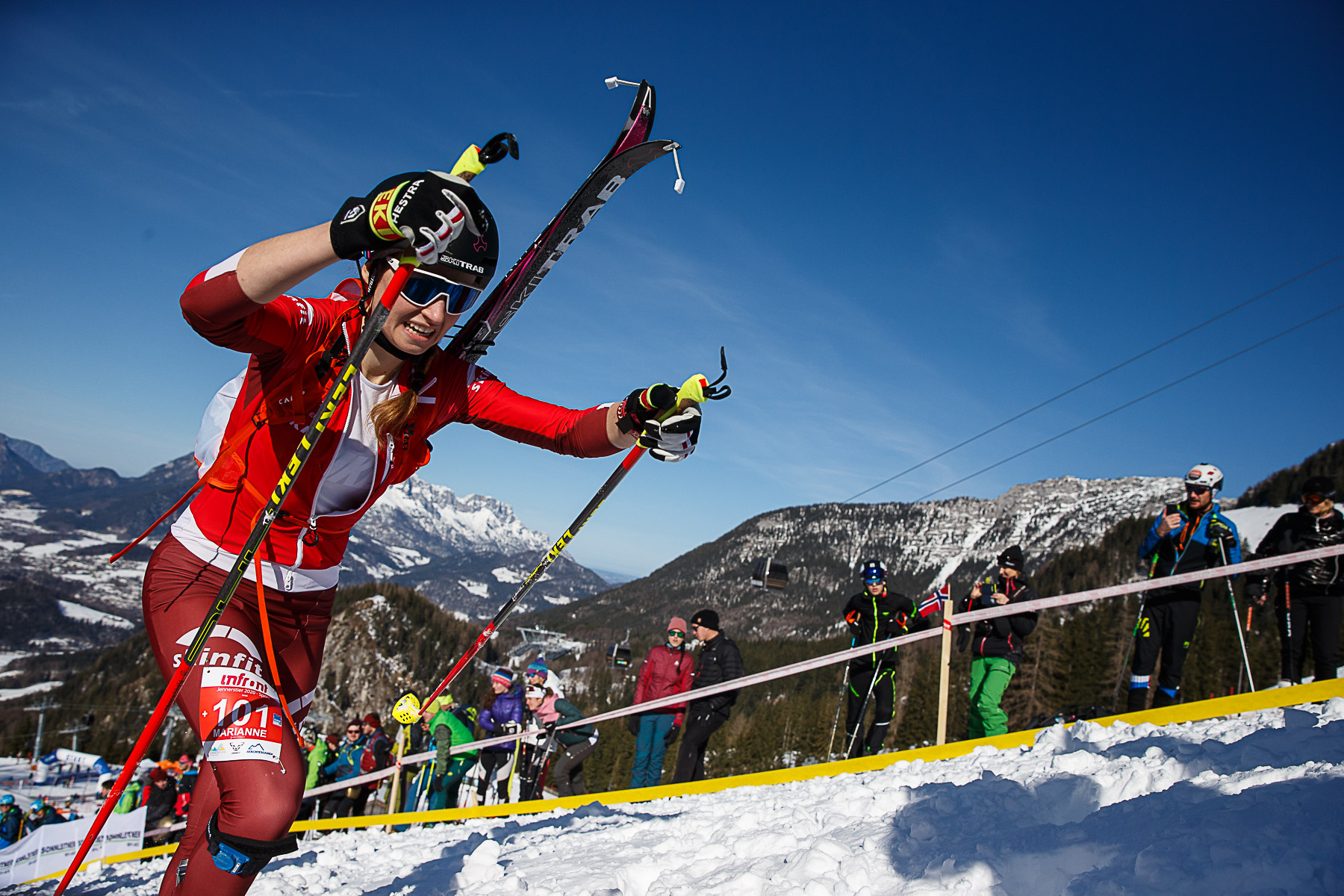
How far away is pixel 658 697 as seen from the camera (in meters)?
8.91

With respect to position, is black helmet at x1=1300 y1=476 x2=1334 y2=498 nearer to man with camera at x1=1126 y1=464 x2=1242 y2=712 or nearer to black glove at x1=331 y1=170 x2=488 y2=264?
man with camera at x1=1126 y1=464 x2=1242 y2=712

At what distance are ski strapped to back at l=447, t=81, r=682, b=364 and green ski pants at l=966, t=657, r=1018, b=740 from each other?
585 cm

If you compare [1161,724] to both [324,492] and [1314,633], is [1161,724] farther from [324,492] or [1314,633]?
[324,492]

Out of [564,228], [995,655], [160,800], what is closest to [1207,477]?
[995,655]

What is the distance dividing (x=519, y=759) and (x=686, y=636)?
254 centimetres

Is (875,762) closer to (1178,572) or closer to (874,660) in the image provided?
(874,660)

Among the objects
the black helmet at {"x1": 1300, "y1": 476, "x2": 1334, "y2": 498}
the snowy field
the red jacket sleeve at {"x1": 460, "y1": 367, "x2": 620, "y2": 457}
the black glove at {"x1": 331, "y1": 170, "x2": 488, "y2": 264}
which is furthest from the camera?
the black helmet at {"x1": 1300, "y1": 476, "x2": 1334, "y2": 498}

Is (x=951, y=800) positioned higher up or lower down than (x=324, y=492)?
lower down

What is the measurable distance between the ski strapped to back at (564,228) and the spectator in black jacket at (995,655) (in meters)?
5.56

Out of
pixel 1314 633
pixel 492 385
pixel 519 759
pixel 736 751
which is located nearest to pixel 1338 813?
pixel 492 385

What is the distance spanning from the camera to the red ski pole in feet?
8.70

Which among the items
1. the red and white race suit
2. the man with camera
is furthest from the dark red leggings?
the man with camera

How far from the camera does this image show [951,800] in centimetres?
371

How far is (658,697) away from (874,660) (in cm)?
262
